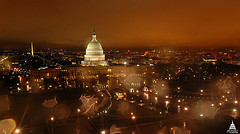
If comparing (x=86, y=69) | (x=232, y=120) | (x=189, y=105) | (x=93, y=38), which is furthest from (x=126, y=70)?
(x=232, y=120)

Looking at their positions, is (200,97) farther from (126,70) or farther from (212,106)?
(126,70)

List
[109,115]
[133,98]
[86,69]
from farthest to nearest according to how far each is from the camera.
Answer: [86,69]
[133,98]
[109,115]

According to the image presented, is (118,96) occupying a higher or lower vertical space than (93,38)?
lower

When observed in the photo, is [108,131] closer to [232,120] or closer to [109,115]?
[109,115]

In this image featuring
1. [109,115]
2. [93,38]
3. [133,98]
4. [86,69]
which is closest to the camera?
[109,115]

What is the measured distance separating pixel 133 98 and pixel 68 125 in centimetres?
772

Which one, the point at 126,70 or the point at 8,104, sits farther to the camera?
the point at 126,70

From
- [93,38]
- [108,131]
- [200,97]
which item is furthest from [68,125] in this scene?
[93,38]

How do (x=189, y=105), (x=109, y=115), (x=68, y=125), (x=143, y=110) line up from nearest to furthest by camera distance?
1. (x=68, y=125)
2. (x=109, y=115)
3. (x=143, y=110)
4. (x=189, y=105)

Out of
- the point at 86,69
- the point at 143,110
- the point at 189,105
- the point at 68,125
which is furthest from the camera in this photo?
the point at 86,69

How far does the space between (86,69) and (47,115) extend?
2705cm

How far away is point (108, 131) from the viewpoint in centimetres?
1066

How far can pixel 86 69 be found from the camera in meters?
40.2

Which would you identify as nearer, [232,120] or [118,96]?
[232,120]
